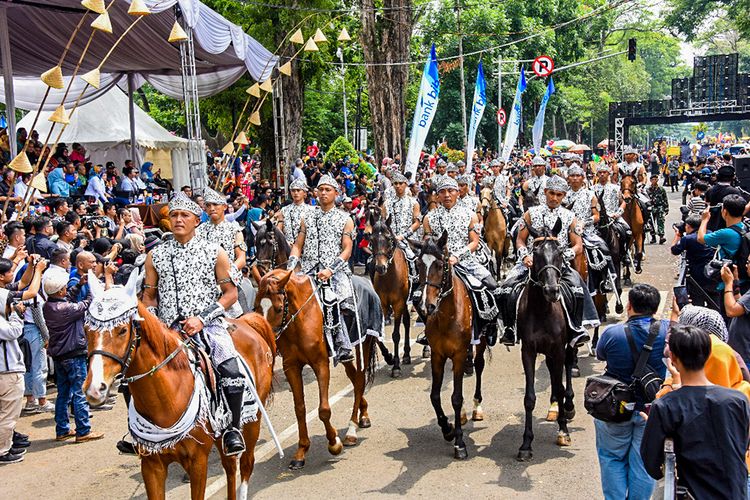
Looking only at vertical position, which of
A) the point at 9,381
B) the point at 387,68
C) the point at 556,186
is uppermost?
the point at 387,68

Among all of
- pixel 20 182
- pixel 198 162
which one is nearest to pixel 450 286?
pixel 198 162

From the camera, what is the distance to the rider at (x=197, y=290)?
22.6 feet

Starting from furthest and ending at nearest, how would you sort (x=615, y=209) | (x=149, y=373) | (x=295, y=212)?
(x=615, y=209), (x=295, y=212), (x=149, y=373)

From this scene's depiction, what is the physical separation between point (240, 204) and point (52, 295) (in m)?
9.67

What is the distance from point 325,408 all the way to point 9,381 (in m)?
3.65

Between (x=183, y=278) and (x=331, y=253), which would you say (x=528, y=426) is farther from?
(x=183, y=278)

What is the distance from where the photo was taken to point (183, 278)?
273 inches

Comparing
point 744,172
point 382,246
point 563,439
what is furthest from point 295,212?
point 744,172

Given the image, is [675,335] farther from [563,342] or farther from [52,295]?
[52,295]

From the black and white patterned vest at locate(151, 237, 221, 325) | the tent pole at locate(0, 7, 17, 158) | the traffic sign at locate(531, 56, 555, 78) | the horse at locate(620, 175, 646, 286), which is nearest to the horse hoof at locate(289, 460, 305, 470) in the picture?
the black and white patterned vest at locate(151, 237, 221, 325)

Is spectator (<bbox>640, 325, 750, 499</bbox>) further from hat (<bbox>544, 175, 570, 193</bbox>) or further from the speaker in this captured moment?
the speaker

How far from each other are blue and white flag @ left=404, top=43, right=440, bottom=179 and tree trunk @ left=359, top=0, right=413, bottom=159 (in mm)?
6719

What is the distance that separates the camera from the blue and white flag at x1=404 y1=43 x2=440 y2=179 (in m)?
21.2

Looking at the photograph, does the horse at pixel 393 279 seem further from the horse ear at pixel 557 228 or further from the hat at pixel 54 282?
the hat at pixel 54 282
